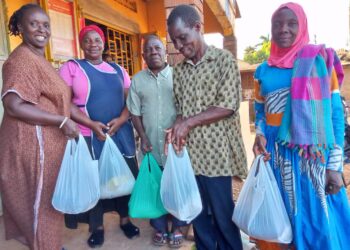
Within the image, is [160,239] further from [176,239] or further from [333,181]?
[333,181]

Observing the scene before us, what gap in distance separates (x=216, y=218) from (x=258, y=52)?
141 ft

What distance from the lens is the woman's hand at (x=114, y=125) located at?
87.3 inches

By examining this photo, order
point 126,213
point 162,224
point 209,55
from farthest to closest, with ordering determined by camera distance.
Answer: point 126,213
point 162,224
point 209,55

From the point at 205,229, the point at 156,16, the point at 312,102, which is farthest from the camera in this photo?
the point at 156,16

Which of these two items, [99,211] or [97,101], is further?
[99,211]

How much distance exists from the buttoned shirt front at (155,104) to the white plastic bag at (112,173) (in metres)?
0.26

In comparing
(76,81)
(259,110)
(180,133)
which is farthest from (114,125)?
(259,110)

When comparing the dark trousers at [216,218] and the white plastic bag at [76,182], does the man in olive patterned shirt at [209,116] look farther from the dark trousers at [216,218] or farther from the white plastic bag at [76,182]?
the white plastic bag at [76,182]

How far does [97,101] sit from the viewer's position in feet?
7.28

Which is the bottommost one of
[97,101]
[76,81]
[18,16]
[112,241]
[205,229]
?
[112,241]

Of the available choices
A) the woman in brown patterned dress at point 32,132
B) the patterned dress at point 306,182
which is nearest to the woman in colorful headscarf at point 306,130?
the patterned dress at point 306,182

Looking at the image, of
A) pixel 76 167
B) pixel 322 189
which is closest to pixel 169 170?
pixel 76 167

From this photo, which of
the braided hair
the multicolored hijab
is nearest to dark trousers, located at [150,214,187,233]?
the multicolored hijab

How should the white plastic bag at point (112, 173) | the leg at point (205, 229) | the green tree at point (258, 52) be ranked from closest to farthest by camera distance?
the leg at point (205, 229) → the white plastic bag at point (112, 173) → the green tree at point (258, 52)
